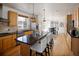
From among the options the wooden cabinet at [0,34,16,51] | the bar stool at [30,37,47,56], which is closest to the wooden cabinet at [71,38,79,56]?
the bar stool at [30,37,47,56]

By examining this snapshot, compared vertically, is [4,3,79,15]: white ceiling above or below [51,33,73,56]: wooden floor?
above

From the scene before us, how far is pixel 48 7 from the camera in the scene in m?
2.14

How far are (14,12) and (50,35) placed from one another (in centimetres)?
72

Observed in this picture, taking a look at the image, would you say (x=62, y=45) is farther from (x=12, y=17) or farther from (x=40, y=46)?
(x=12, y=17)

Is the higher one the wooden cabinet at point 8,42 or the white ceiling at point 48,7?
the white ceiling at point 48,7

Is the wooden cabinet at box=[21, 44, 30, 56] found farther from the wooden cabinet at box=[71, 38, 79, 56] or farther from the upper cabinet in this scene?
the wooden cabinet at box=[71, 38, 79, 56]

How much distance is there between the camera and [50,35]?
217cm

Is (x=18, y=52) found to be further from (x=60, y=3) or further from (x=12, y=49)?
(x=60, y=3)

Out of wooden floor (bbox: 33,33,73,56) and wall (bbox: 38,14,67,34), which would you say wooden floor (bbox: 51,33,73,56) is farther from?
wall (bbox: 38,14,67,34)

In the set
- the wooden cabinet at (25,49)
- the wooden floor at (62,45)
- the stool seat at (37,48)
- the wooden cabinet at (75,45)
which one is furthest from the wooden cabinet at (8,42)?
the wooden cabinet at (75,45)

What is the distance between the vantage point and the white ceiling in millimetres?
2109

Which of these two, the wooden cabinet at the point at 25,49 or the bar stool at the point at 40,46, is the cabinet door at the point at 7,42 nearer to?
the wooden cabinet at the point at 25,49

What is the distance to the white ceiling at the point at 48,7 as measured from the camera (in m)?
2.11

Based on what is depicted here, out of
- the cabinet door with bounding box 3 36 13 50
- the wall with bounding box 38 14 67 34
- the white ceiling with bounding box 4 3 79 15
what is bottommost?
the cabinet door with bounding box 3 36 13 50
